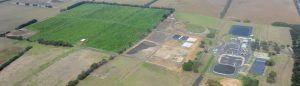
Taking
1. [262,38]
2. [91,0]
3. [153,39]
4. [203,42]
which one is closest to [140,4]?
[91,0]

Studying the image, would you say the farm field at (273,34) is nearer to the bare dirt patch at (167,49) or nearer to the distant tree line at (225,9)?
the distant tree line at (225,9)

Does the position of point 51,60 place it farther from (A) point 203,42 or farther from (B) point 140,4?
(B) point 140,4

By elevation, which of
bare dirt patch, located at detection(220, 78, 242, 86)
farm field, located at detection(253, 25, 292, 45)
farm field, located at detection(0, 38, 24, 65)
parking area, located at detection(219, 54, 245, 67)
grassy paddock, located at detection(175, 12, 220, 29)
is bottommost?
farm field, located at detection(0, 38, 24, 65)

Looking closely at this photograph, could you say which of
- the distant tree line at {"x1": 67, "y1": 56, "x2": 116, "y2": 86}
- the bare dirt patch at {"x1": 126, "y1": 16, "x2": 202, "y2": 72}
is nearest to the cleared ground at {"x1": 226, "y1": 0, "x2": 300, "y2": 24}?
the bare dirt patch at {"x1": 126, "y1": 16, "x2": 202, "y2": 72}

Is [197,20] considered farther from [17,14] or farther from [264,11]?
[17,14]

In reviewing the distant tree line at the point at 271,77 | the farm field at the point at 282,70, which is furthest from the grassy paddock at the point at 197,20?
the distant tree line at the point at 271,77

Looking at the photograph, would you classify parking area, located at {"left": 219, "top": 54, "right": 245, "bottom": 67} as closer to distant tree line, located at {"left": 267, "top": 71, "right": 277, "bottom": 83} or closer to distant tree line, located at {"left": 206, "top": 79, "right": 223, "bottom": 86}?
distant tree line, located at {"left": 267, "top": 71, "right": 277, "bottom": 83}
